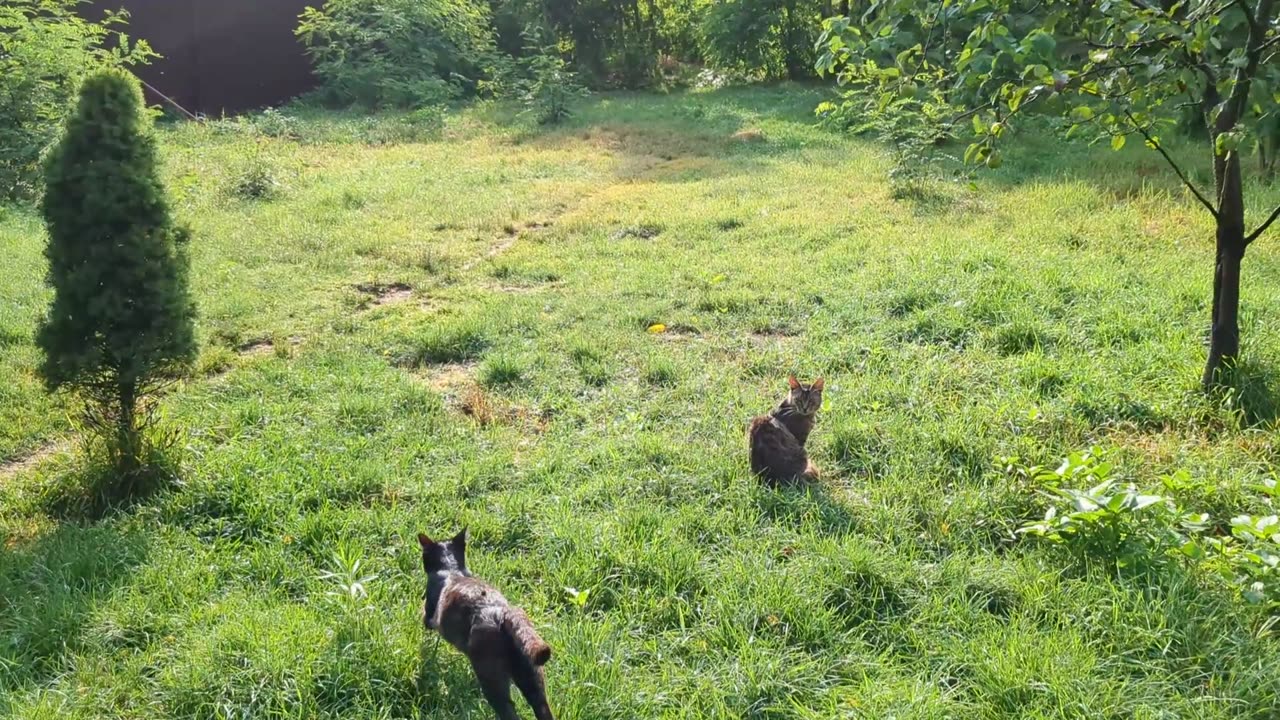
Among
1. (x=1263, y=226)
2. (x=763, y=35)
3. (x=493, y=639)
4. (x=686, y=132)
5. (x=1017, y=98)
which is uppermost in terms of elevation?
(x=763, y=35)

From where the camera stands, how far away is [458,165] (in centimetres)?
1319

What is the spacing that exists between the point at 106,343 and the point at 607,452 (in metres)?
2.37

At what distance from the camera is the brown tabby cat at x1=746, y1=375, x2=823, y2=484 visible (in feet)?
12.5

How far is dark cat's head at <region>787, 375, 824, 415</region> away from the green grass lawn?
34 cm

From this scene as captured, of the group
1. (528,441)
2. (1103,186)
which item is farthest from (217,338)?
(1103,186)

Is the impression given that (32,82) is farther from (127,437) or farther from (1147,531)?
(1147,531)

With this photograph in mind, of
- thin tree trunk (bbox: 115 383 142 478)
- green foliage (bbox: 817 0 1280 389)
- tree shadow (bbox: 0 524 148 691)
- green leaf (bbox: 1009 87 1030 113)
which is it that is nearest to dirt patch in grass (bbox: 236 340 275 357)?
thin tree trunk (bbox: 115 383 142 478)

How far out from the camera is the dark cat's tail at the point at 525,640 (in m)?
2.24

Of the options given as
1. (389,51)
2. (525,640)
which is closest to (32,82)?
(389,51)

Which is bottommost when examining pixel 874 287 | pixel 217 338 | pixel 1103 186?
pixel 217 338

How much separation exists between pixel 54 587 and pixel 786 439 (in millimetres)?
3077

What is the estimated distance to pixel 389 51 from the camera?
21344mm

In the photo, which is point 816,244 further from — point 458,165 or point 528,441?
point 458,165

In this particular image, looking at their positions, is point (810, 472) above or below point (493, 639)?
below
